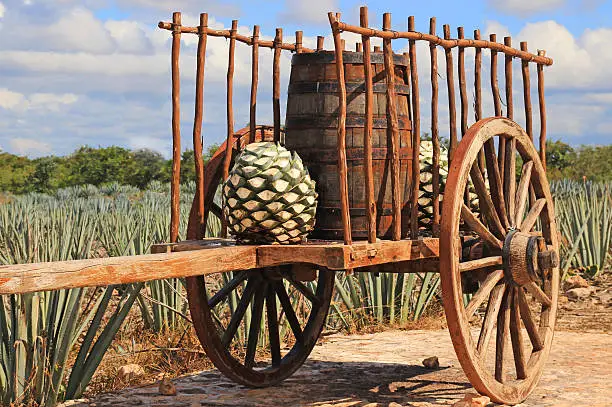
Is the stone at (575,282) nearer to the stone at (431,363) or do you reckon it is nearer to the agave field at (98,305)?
the agave field at (98,305)

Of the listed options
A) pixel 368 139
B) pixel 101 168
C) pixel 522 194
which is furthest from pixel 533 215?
pixel 101 168

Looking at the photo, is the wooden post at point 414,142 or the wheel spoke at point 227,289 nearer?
the wooden post at point 414,142

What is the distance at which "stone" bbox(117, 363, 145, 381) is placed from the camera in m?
5.18

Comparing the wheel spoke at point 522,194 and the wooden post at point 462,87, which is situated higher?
the wooden post at point 462,87

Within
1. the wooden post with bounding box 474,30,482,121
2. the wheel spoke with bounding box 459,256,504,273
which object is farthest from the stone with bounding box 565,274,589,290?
the wheel spoke with bounding box 459,256,504,273

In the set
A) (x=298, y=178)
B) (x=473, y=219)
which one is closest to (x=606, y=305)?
(x=473, y=219)

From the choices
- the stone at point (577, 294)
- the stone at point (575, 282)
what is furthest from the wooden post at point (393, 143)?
the stone at point (575, 282)

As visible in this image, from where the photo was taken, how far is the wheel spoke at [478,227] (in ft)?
13.5

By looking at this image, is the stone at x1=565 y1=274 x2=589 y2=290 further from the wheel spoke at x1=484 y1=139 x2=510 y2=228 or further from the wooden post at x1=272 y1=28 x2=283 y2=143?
the wooden post at x1=272 y1=28 x2=283 y2=143

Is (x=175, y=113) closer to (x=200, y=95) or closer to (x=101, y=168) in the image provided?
(x=200, y=95)

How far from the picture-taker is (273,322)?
505cm

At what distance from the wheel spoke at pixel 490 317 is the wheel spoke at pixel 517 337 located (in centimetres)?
15

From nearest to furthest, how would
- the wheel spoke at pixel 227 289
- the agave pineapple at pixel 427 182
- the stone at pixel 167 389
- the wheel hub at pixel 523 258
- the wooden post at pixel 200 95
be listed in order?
1. the wooden post at pixel 200 95
2. the wheel hub at pixel 523 258
3. the agave pineapple at pixel 427 182
4. the wheel spoke at pixel 227 289
5. the stone at pixel 167 389

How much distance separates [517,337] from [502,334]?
0.17 metres
